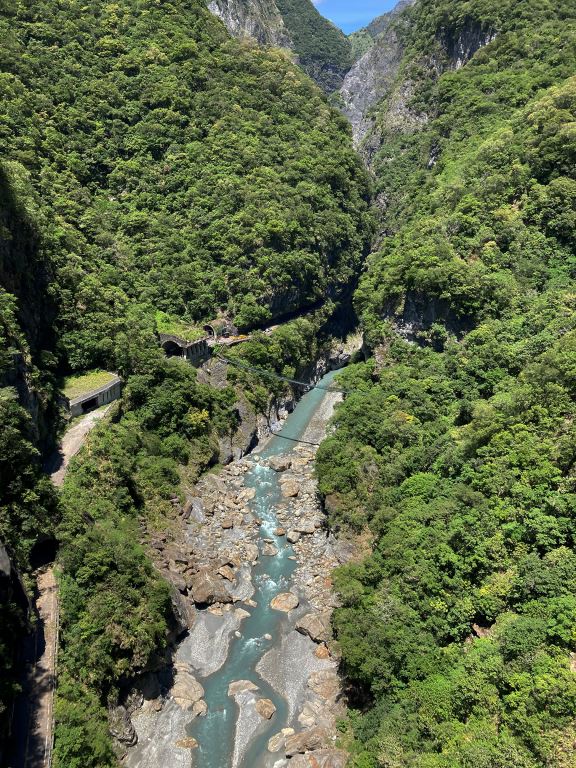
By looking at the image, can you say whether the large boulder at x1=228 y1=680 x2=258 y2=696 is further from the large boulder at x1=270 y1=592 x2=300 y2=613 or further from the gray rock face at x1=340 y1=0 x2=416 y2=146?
the gray rock face at x1=340 y1=0 x2=416 y2=146

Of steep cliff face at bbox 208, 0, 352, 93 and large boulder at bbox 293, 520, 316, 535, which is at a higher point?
steep cliff face at bbox 208, 0, 352, 93

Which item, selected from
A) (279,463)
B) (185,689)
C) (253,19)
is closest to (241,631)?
(185,689)

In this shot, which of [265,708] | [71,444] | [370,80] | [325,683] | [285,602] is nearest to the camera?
[265,708]

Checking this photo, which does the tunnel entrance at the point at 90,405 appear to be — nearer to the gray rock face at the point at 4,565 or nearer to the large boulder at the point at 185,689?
the gray rock face at the point at 4,565

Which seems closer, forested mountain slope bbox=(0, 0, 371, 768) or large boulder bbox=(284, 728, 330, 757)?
large boulder bbox=(284, 728, 330, 757)

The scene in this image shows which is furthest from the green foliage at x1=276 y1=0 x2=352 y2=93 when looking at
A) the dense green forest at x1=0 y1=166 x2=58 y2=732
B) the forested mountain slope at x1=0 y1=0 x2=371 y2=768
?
the dense green forest at x1=0 y1=166 x2=58 y2=732

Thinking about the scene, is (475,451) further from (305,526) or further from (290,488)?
(290,488)
